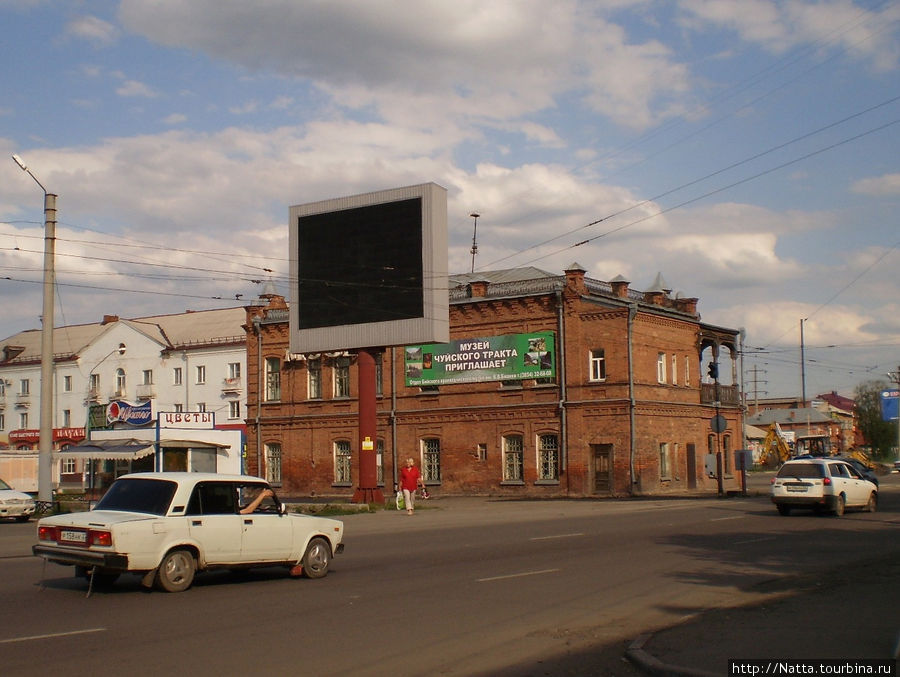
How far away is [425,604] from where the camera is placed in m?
12.1

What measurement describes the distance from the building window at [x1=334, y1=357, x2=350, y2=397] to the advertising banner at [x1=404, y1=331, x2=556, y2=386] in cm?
374

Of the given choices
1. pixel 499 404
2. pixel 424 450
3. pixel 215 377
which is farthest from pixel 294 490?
pixel 215 377

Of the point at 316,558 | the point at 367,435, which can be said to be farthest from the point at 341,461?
the point at 316,558

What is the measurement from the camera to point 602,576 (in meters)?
14.7

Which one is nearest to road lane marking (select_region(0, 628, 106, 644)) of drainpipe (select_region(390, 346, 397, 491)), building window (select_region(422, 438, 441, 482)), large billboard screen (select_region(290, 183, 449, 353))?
large billboard screen (select_region(290, 183, 449, 353))

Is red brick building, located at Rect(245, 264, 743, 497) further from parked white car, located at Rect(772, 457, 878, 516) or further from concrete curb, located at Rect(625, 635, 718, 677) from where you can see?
concrete curb, located at Rect(625, 635, 718, 677)

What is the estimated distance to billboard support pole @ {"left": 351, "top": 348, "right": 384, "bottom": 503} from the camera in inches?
1460

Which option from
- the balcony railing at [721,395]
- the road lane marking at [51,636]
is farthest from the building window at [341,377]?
the road lane marking at [51,636]

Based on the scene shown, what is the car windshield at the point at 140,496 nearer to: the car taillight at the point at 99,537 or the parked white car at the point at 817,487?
the car taillight at the point at 99,537

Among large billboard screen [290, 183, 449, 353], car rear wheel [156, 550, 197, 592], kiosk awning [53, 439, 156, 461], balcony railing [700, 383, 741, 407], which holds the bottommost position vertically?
car rear wheel [156, 550, 197, 592]

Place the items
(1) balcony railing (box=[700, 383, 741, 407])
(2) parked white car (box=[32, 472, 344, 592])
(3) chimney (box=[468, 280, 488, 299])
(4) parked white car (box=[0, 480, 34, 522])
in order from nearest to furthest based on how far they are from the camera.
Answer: (2) parked white car (box=[32, 472, 344, 592])
(4) parked white car (box=[0, 480, 34, 522])
(3) chimney (box=[468, 280, 488, 299])
(1) balcony railing (box=[700, 383, 741, 407])

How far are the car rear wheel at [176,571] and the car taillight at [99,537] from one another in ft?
2.76

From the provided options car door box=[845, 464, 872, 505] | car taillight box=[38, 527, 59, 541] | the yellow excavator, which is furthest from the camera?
the yellow excavator

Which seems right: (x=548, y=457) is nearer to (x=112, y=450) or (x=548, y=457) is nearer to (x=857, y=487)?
(x=857, y=487)
